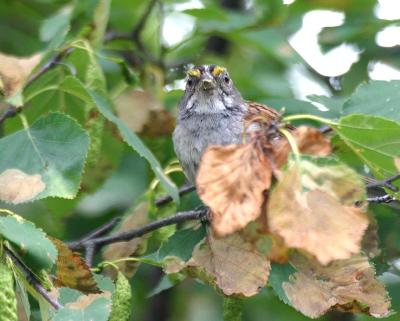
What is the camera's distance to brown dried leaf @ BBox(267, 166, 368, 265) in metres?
2.31

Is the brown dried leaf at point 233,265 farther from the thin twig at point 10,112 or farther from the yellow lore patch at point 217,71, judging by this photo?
the yellow lore patch at point 217,71

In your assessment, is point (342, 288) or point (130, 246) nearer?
point (342, 288)

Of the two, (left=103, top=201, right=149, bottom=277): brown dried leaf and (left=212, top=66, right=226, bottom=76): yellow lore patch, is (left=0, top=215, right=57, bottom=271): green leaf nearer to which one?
(left=103, top=201, right=149, bottom=277): brown dried leaf

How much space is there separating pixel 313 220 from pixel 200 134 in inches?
74.1

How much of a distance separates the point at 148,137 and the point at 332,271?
1543 mm

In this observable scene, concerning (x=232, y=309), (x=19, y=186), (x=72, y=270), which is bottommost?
(x=232, y=309)

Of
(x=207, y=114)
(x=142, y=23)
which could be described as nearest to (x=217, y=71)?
(x=207, y=114)

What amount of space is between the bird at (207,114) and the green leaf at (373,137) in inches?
46.3

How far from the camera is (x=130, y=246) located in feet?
12.0

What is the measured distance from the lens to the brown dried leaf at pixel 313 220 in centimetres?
231

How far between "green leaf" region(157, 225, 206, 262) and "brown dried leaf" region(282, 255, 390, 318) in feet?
1.23

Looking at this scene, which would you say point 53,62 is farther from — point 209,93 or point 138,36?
point 138,36

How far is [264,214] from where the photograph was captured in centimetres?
258

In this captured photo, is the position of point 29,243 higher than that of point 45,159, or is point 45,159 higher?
point 29,243
